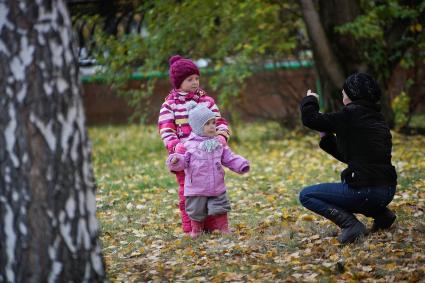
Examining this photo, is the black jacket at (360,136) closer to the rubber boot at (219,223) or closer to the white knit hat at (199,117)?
the white knit hat at (199,117)

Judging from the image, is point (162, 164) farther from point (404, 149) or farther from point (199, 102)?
point (199, 102)

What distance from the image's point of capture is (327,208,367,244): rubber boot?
5.88 metres

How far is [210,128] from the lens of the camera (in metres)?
6.37

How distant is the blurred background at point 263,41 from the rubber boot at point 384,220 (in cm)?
674

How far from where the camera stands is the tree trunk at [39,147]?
13.0ft

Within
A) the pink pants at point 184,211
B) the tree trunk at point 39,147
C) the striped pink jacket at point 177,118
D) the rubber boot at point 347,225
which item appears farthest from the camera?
the pink pants at point 184,211

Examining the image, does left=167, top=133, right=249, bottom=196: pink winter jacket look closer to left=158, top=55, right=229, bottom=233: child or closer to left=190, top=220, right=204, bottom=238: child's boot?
left=158, top=55, right=229, bottom=233: child

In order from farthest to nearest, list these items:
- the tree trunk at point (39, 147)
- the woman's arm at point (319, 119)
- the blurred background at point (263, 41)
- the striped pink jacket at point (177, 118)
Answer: the blurred background at point (263, 41) → the striped pink jacket at point (177, 118) → the woman's arm at point (319, 119) → the tree trunk at point (39, 147)

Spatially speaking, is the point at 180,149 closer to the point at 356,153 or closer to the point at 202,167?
the point at 202,167

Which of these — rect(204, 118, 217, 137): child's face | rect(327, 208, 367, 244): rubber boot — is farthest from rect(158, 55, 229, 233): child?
rect(327, 208, 367, 244): rubber boot

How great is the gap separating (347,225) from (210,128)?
139 cm

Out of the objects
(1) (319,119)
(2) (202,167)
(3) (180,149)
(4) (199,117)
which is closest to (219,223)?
(2) (202,167)

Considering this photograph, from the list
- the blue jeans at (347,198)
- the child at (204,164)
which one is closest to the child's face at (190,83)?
the child at (204,164)

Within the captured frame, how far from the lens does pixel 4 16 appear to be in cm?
400
